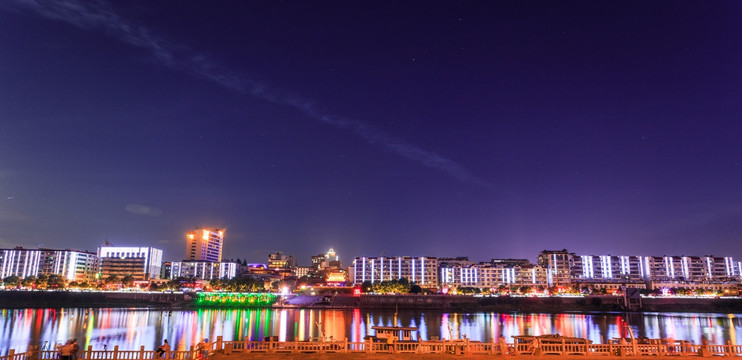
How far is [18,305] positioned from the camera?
474ft

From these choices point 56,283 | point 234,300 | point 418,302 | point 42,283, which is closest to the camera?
point 418,302

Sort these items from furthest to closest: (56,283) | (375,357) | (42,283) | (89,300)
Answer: (42,283), (56,283), (89,300), (375,357)

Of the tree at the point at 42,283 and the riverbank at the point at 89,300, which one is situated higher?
the tree at the point at 42,283

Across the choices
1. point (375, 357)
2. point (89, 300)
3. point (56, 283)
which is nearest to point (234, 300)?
point (89, 300)

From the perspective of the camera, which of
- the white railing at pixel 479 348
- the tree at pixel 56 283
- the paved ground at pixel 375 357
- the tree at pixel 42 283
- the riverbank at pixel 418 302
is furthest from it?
the tree at pixel 42 283

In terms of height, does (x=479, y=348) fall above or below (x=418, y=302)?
above

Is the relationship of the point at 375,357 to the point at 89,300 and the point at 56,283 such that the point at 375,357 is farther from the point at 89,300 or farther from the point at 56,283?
the point at 56,283

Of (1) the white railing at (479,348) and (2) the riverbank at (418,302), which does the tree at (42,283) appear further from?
(1) the white railing at (479,348)

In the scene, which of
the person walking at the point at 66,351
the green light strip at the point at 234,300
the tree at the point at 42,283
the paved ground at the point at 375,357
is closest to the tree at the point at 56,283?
the tree at the point at 42,283

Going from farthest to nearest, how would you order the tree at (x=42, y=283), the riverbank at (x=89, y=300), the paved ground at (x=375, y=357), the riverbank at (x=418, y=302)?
the tree at (x=42, y=283)
the riverbank at (x=418, y=302)
the riverbank at (x=89, y=300)
the paved ground at (x=375, y=357)

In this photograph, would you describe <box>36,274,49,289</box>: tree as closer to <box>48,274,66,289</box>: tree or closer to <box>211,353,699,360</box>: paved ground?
<box>48,274,66,289</box>: tree

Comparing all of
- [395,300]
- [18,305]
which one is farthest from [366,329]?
[18,305]

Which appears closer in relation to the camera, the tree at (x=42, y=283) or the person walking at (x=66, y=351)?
the person walking at (x=66, y=351)

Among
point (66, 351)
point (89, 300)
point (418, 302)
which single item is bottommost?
point (89, 300)
